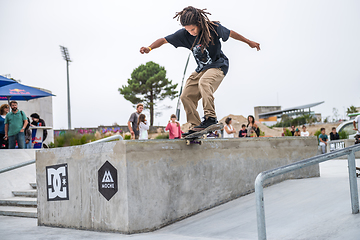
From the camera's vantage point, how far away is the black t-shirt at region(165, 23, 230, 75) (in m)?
4.32

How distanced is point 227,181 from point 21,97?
31.6 feet

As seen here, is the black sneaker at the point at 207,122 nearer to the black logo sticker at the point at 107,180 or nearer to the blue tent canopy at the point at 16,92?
the black logo sticker at the point at 107,180

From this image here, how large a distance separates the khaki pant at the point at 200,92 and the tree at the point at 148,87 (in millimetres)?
43532

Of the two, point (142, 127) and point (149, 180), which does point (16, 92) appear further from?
point (149, 180)

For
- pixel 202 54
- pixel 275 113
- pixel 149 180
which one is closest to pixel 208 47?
pixel 202 54

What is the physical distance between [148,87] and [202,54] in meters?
44.2

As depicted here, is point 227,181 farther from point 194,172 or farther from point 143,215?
point 143,215

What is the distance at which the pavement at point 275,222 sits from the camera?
3.35 metres

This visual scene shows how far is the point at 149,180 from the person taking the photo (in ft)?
13.6

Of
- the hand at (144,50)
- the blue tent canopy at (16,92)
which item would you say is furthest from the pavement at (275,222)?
the blue tent canopy at (16,92)

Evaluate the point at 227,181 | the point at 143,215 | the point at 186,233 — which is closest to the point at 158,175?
the point at 143,215

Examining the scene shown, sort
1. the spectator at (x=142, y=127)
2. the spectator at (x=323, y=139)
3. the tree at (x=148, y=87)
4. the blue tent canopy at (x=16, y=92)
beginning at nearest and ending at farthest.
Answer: the spectator at (x=142, y=127) < the blue tent canopy at (x=16, y=92) < the spectator at (x=323, y=139) < the tree at (x=148, y=87)

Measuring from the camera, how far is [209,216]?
4492 millimetres

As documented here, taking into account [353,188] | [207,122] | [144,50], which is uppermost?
[144,50]
